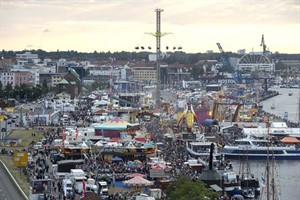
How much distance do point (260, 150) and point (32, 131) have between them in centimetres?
838

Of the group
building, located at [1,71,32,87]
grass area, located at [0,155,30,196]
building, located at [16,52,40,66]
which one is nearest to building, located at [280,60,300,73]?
building, located at [16,52,40,66]

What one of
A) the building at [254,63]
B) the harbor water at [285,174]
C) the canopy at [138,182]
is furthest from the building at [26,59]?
the canopy at [138,182]

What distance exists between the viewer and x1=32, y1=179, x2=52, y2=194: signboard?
1622 centimetres

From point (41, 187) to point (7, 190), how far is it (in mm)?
811

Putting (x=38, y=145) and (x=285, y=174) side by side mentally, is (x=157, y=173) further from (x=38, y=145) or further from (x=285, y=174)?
(x=38, y=145)

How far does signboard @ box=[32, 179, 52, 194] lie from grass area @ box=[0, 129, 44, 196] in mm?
246

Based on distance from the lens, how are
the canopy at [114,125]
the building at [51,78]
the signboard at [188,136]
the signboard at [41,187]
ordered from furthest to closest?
the building at [51,78]
the signboard at [188,136]
the canopy at [114,125]
the signboard at [41,187]

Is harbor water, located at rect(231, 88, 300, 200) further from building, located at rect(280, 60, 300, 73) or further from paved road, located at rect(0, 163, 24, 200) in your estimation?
building, located at rect(280, 60, 300, 73)

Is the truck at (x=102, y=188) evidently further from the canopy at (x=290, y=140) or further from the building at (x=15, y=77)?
the building at (x=15, y=77)

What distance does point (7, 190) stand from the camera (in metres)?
16.7

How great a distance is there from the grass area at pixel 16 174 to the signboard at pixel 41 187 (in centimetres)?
25

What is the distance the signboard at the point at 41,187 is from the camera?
16.2 m

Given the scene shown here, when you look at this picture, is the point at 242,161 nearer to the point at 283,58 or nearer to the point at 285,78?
the point at 285,78

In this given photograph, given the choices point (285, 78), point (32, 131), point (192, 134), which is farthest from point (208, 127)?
point (285, 78)
